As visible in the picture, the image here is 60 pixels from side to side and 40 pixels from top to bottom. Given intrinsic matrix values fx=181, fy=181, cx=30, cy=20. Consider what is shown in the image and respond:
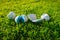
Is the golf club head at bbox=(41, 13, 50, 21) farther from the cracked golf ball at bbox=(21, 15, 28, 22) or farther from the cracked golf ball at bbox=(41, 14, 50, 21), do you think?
the cracked golf ball at bbox=(21, 15, 28, 22)

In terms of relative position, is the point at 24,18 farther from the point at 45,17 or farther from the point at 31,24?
the point at 45,17

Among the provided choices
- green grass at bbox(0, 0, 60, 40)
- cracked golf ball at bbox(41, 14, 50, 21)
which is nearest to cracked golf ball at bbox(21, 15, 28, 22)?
green grass at bbox(0, 0, 60, 40)

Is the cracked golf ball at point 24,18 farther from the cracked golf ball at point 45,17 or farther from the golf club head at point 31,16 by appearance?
the cracked golf ball at point 45,17

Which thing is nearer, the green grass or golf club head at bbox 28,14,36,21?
the green grass

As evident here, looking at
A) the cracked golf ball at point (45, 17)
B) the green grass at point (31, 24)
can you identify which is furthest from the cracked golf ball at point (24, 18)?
the cracked golf ball at point (45, 17)

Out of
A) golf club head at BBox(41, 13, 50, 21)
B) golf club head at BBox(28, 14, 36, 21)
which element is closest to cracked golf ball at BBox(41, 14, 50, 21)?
golf club head at BBox(41, 13, 50, 21)

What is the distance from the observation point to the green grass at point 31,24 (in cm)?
285

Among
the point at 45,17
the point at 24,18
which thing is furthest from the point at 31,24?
the point at 45,17

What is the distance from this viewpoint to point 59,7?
3600 millimetres

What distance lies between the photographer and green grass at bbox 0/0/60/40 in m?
2.85

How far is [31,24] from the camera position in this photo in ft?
10.1

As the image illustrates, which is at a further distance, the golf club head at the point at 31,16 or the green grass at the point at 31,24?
the golf club head at the point at 31,16

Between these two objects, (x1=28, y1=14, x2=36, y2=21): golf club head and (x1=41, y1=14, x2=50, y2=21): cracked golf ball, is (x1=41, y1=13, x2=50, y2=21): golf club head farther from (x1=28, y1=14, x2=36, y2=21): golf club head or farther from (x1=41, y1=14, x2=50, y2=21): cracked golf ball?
(x1=28, y1=14, x2=36, y2=21): golf club head

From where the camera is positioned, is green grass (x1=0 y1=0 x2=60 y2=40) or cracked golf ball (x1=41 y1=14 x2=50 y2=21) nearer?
green grass (x1=0 y1=0 x2=60 y2=40)
